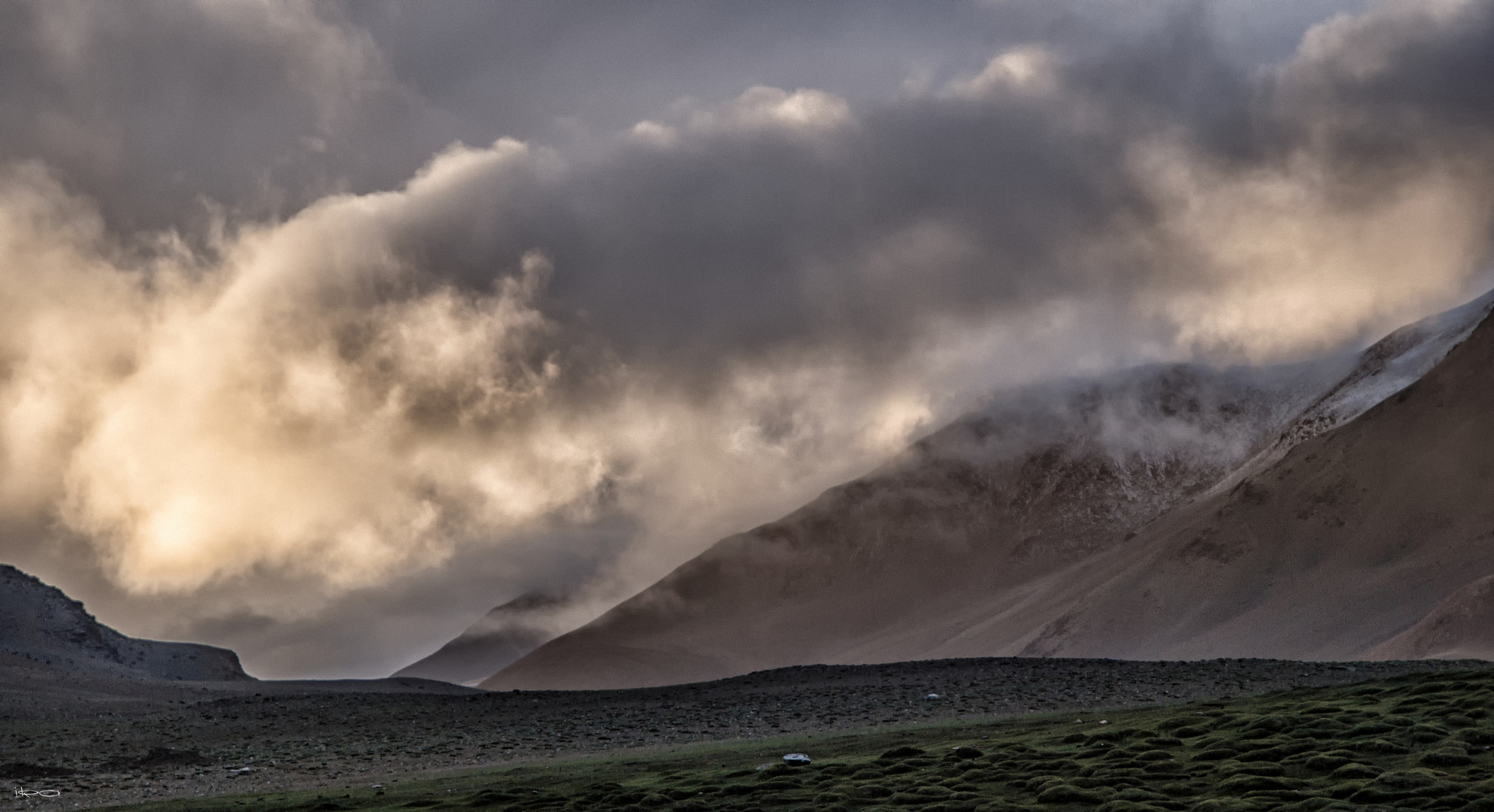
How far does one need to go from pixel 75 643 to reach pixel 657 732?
102939 millimetres

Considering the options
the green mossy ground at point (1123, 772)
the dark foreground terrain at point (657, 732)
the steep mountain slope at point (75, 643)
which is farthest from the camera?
the steep mountain slope at point (75, 643)

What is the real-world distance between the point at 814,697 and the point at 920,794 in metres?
41.0

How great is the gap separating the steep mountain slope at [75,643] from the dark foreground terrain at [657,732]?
3866 centimetres

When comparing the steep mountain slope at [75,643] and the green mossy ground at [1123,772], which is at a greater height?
the steep mountain slope at [75,643]

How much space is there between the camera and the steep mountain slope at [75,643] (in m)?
132

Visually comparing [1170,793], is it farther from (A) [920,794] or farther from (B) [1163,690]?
(B) [1163,690]

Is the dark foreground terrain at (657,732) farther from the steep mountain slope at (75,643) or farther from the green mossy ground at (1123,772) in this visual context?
the steep mountain slope at (75,643)

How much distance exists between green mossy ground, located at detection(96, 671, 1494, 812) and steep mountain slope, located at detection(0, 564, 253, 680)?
93648 mm

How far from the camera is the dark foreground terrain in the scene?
130 feet

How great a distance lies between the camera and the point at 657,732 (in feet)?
218

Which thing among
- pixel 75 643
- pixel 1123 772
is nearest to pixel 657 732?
pixel 1123 772

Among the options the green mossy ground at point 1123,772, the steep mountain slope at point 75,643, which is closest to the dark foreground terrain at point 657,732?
the green mossy ground at point 1123,772

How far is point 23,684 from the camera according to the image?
96.0m

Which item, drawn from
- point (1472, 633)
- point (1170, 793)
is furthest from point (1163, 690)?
point (1472, 633)
